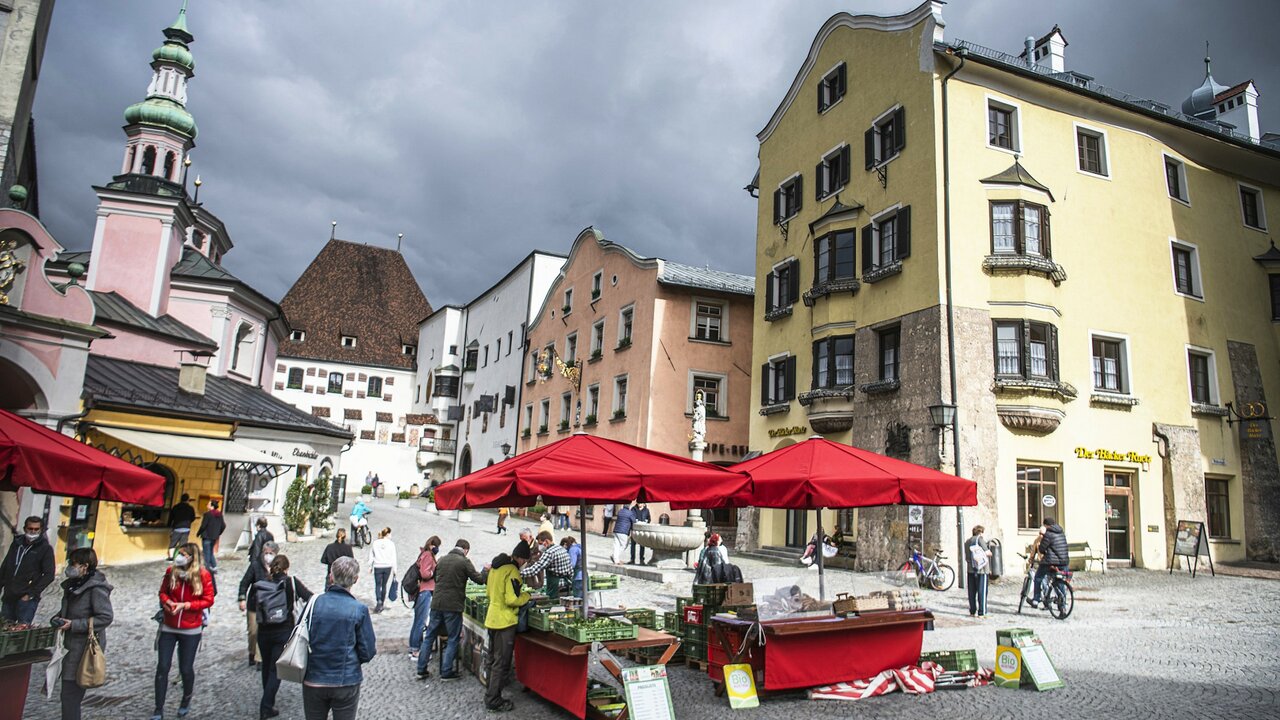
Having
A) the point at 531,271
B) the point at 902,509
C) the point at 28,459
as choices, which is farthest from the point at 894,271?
the point at 531,271

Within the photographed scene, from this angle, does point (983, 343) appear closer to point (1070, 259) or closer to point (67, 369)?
point (1070, 259)

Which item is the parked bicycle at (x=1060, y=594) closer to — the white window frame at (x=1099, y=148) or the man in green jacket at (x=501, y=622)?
the man in green jacket at (x=501, y=622)

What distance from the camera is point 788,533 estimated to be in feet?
85.9

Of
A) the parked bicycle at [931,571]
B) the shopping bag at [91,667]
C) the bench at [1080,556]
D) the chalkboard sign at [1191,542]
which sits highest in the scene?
the chalkboard sign at [1191,542]

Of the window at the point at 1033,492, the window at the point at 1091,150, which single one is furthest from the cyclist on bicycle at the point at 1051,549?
the window at the point at 1091,150

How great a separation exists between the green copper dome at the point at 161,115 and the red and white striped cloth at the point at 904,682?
37514 mm

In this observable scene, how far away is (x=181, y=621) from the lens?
7.83 m

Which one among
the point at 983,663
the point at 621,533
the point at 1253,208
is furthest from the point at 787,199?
the point at 983,663

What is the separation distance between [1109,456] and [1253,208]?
12456 mm

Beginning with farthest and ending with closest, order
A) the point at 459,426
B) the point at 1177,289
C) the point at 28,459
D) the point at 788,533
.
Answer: the point at 459,426, the point at 788,533, the point at 1177,289, the point at 28,459

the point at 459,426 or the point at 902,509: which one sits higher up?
the point at 459,426

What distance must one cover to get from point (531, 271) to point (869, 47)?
29.4 m

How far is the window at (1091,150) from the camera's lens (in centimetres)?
2342

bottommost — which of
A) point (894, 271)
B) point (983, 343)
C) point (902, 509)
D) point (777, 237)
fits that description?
point (902, 509)
